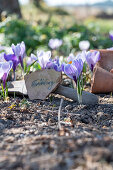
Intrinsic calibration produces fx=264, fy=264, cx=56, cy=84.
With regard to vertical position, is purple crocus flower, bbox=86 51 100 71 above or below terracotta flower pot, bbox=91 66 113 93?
above

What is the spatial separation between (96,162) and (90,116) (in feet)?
2.32

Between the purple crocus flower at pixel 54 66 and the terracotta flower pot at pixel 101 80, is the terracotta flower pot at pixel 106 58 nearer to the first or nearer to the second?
the terracotta flower pot at pixel 101 80

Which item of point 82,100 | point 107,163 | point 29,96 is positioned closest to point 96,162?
point 107,163

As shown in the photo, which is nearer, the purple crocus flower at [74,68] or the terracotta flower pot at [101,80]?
the purple crocus flower at [74,68]

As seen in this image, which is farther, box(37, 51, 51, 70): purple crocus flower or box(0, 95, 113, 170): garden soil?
box(37, 51, 51, 70): purple crocus flower

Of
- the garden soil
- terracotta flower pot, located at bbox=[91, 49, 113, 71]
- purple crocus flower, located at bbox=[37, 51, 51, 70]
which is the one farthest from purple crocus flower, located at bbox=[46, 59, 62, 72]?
terracotta flower pot, located at bbox=[91, 49, 113, 71]

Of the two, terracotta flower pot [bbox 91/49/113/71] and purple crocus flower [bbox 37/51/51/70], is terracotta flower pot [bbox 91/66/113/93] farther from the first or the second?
purple crocus flower [bbox 37/51/51/70]

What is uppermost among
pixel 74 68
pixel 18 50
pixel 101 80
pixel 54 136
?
pixel 18 50

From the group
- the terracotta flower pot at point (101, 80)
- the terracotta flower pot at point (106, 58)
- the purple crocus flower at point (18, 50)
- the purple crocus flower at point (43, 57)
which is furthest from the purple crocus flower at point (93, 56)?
the purple crocus flower at point (18, 50)

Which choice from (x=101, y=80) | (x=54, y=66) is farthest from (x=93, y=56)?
(x=54, y=66)

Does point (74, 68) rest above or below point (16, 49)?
below

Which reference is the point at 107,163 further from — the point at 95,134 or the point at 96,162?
the point at 95,134

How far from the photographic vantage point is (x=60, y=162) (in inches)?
40.8

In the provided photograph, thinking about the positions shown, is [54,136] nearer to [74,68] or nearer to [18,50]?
[74,68]
